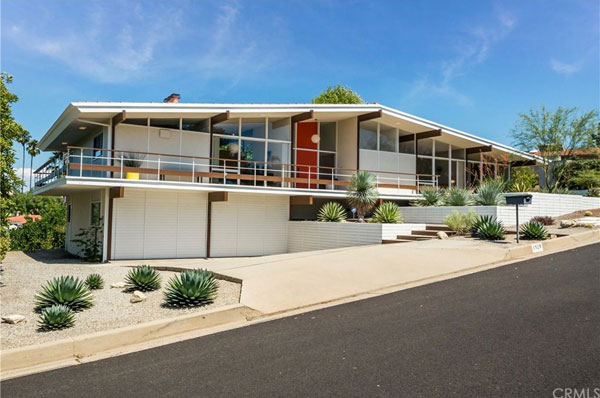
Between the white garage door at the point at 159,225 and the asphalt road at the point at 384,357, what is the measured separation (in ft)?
36.6

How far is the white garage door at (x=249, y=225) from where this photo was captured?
19.0m

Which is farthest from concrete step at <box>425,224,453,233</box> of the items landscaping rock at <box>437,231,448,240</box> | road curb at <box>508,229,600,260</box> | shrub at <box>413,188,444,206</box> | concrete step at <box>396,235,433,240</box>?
road curb at <box>508,229,600,260</box>

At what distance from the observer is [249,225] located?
64.5 ft

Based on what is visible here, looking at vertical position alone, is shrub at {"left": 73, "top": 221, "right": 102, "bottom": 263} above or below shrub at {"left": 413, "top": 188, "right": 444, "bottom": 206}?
below

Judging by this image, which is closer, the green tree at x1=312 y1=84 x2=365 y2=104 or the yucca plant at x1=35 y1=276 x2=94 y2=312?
the yucca plant at x1=35 y1=276 x2=94 y2=312

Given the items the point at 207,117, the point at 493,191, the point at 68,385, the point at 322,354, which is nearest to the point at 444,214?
the point at 493,191

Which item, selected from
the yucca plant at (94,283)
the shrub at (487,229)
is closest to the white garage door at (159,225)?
the yucca plant at (94,283)

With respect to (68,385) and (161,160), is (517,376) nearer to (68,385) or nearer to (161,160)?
(68,385)

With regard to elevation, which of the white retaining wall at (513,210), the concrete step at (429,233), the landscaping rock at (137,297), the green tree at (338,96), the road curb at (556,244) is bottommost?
the landscaping rock at (137,297)

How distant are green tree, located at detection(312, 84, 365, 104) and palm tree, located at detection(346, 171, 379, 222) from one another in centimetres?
2588

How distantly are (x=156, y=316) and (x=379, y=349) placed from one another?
3941 millimetres

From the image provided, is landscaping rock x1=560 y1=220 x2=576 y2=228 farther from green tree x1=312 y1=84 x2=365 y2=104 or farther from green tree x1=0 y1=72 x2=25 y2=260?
green tree x1=312 y1=84 x2=365 y2=104

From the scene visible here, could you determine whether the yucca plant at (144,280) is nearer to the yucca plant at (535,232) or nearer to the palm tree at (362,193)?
the yucca plant at (535,232)

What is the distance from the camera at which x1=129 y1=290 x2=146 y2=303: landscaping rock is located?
29.4 feet
